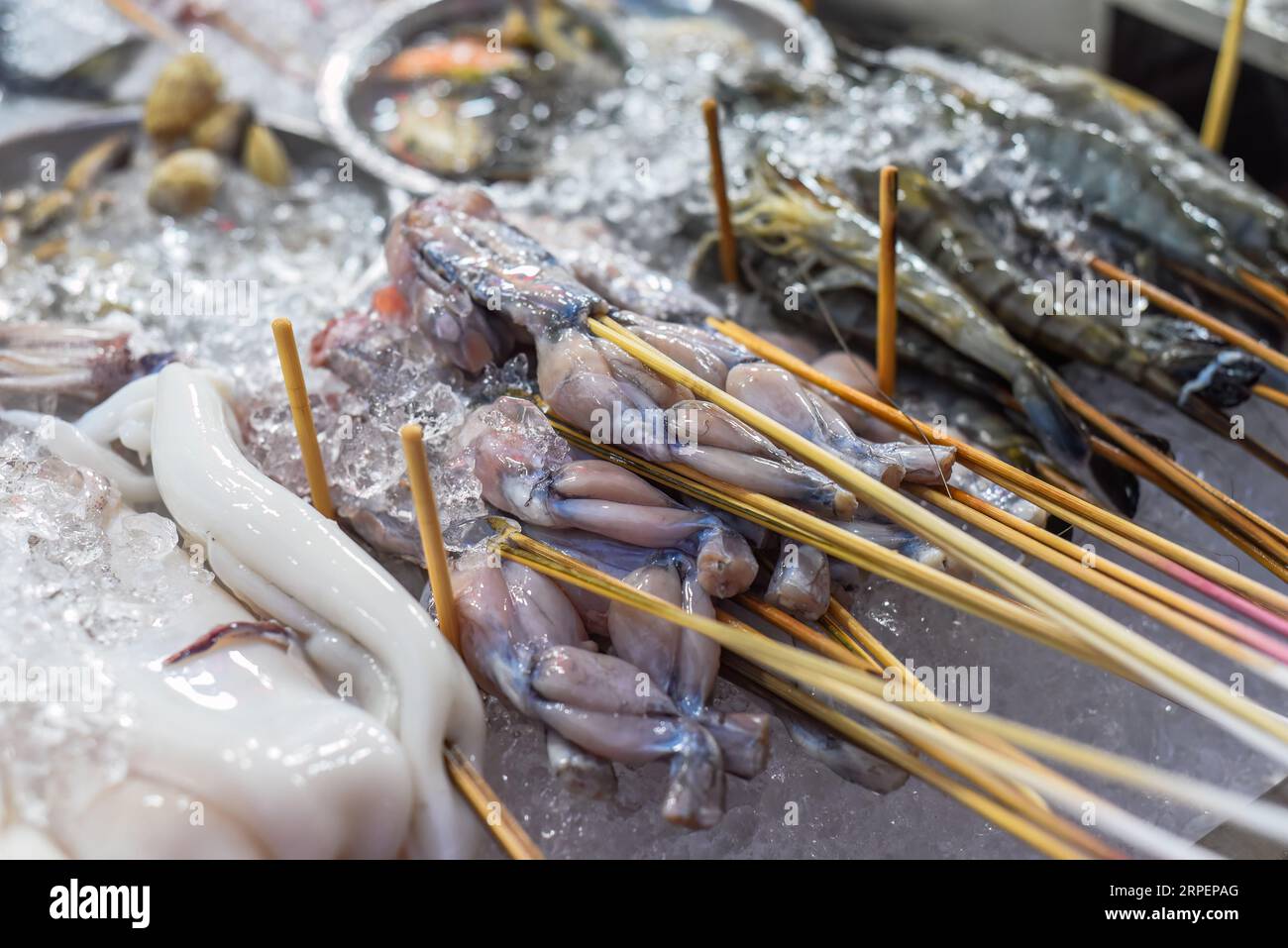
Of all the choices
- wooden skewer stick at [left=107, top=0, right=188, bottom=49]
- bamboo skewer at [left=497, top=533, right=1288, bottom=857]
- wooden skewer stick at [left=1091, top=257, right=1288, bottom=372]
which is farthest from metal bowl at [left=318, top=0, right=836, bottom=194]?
bamboo skewer at [left=497, top=533, right=1288, bottom=857]

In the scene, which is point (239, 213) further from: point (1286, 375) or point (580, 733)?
point (1286, 375)

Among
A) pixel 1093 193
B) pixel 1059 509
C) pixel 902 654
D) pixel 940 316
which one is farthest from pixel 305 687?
pixel 1093 193

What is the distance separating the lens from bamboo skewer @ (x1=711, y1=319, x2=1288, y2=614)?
1.77m

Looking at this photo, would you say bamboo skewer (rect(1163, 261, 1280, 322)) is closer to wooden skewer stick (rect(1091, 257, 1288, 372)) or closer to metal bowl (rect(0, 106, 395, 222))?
wooden skewer stick (rect(1091, 257, 1288, 372))

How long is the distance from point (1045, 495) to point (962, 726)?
547mm

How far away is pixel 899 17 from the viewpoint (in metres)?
4.55

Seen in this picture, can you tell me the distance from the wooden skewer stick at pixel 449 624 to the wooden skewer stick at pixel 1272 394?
1.88 meters

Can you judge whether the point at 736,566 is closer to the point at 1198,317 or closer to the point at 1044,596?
the point at 1044,596

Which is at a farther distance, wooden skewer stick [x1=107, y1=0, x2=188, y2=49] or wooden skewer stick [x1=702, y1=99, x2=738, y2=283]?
wooden skewer stick [x1=107, y1=0, x2=188, y2=49]

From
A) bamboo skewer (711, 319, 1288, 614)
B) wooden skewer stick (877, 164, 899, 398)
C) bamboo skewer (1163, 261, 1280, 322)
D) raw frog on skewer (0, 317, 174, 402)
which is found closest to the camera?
bamboo skewer (711, 319, 1288, 614)

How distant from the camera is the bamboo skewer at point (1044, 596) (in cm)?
146

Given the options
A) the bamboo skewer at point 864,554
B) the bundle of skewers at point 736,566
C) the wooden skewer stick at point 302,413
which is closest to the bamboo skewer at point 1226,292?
the bundle of skewers at point 736,566

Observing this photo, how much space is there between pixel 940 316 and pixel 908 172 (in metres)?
0.58

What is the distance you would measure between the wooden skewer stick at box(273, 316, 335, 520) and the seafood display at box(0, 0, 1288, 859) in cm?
1
